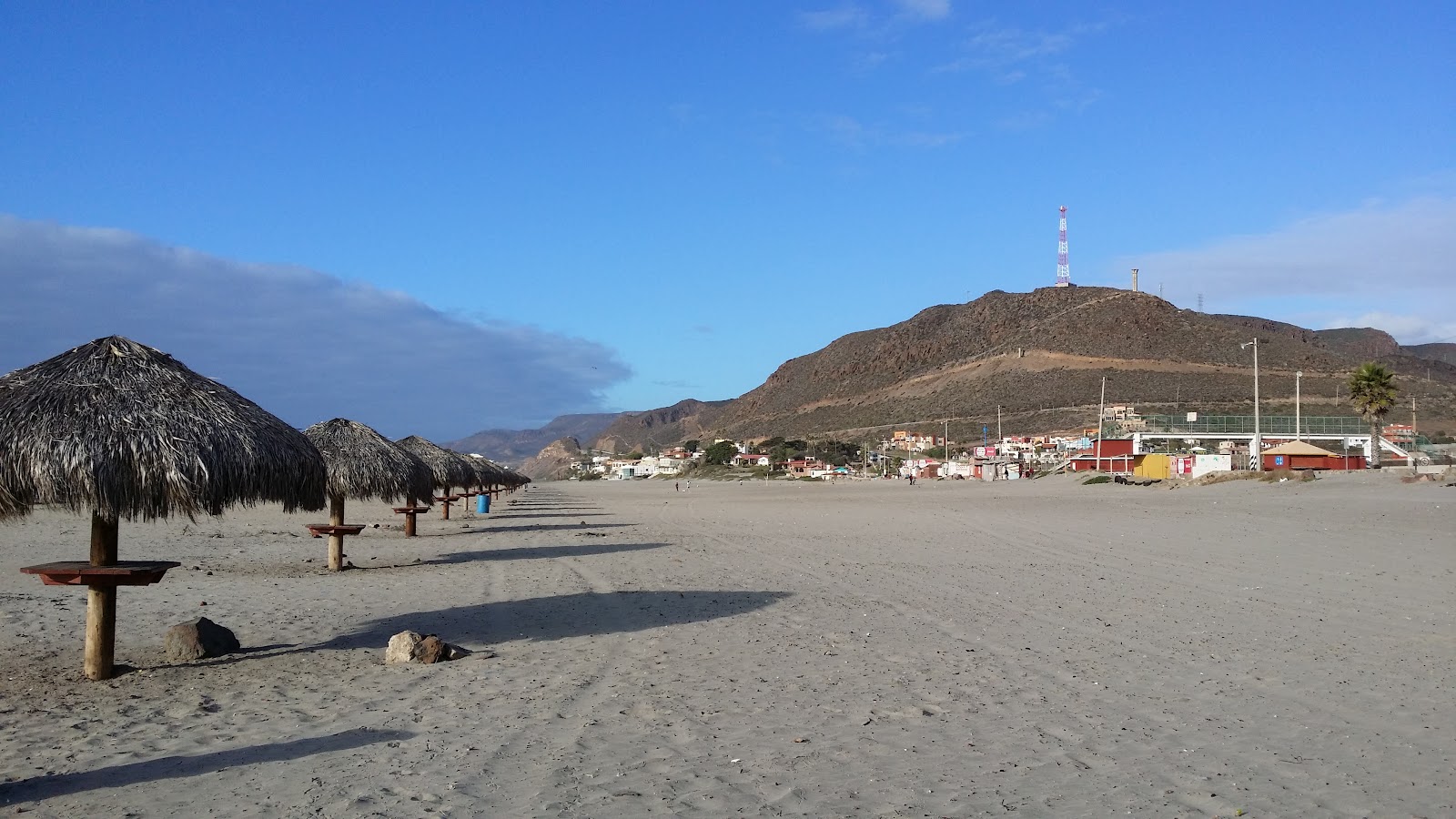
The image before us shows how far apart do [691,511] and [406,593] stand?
20825mm

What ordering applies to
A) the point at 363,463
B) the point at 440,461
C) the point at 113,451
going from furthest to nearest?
the point at 440,461
the point at 363,463
the point at 113,451

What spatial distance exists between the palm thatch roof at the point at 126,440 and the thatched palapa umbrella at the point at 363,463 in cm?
791

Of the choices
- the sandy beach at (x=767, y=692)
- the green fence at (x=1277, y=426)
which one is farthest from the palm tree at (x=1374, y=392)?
→ the sandy beach at (x=767, y=692)

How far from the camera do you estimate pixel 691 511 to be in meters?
32.1

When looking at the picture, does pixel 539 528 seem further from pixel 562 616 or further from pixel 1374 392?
pixel 1374 392

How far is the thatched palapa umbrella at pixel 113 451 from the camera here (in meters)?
6.71

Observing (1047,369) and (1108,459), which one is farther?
(1047,369)

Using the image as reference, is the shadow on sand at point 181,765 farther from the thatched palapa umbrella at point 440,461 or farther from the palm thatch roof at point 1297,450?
the palm thatch roof at point 1297,450

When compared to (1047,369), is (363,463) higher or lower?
lower

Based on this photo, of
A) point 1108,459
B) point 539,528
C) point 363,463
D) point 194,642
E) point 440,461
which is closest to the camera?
point 194,642

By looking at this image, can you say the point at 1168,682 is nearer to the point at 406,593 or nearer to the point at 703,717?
the point at 703,717

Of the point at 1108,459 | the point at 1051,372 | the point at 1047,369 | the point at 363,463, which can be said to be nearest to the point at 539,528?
the point at 363,463

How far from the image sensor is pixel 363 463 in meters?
16.5

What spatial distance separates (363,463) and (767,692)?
1169 cm
